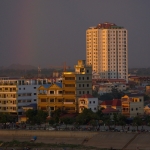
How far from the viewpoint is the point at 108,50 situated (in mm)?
99312

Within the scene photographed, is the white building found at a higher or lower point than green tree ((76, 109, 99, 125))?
higher

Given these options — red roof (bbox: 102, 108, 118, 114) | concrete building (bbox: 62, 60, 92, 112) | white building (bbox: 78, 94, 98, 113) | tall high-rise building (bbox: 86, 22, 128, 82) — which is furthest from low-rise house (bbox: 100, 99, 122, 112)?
tall high-rise building (bbox: 86, 22, 128, 82)

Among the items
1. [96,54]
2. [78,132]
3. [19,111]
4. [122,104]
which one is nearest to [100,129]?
[78,132]

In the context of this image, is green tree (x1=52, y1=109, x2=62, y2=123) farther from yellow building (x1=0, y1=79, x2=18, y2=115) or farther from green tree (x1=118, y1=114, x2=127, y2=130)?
yellow building (x1=0, y1=79, x2=18, y2=115)

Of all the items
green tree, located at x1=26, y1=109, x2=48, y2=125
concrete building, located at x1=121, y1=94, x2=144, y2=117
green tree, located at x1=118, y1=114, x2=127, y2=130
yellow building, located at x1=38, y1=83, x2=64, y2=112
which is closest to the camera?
green tree, located at x1=118, y1=114, x2=127, y2=130

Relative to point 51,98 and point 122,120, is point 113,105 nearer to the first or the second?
point 51,98

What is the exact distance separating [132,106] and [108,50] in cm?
5265

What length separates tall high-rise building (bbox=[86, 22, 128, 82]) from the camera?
322ft

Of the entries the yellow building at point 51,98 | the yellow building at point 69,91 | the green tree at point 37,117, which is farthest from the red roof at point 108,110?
the green tree at point 37,117

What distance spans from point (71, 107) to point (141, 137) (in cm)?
1246

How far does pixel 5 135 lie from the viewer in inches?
1663

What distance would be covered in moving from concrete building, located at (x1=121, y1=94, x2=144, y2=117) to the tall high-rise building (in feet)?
166

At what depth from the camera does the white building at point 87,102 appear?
47250 millimetres

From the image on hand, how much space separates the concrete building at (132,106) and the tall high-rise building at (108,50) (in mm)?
50501
